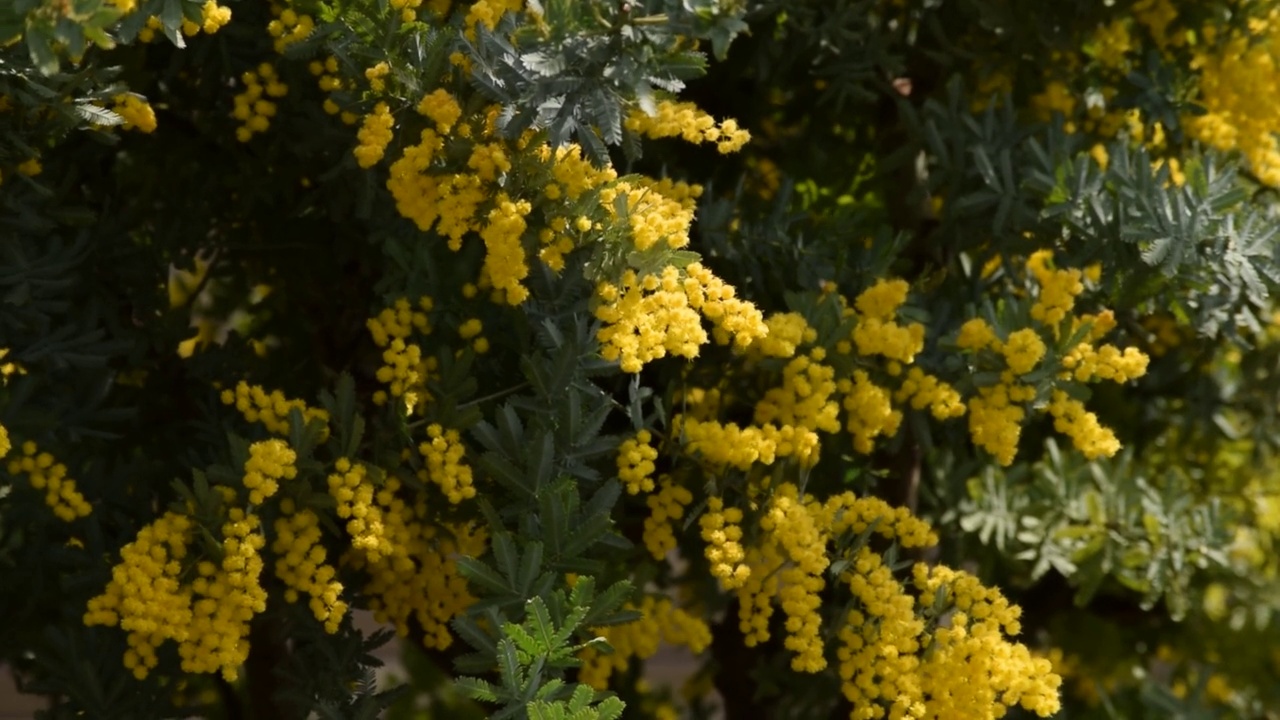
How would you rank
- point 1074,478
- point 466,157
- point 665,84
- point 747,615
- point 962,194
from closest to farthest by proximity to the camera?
1. point 665,84
2. point 466,157
3. point 747,615
4. point 962,194
5. point 1074,478

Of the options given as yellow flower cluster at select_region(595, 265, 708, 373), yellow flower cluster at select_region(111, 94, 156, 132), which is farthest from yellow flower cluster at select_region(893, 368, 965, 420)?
yellow flower cluster at select_region(111, 94, 156, 132)

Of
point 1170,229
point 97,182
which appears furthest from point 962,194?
point 97,182

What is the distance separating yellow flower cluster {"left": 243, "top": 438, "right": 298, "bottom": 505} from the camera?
6.07 feet

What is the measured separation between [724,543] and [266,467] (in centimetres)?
61

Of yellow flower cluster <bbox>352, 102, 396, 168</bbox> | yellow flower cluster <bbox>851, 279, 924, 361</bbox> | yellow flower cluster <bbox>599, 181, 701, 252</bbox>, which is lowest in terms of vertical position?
yellow flower cluster <bbox>851, 279, 924, 361</bbox>

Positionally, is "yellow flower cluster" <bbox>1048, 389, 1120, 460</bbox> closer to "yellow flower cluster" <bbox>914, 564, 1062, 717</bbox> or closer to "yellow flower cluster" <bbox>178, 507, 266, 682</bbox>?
"yellow flower cluster" <bbox>914, 564, 1062, 717</bbox>

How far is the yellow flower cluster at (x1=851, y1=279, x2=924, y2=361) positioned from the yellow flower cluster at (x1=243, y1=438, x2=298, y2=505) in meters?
0.83

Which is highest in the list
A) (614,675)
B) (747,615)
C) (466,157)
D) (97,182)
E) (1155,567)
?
(466,157)

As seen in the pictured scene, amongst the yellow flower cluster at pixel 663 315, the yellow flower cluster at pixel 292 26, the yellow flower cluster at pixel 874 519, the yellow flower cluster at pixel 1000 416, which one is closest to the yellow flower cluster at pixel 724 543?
the yellow flower cluster at pixel 874 519

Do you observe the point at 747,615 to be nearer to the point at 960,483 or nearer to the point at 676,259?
the point at 676,259

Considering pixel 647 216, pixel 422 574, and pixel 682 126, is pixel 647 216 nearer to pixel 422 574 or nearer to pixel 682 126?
pixel 682 126

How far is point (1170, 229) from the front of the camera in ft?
7.07

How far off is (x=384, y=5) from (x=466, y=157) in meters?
0.21

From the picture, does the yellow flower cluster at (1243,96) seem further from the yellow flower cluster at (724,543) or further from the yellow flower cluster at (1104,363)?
the yellow flower cluster at (724,543)
